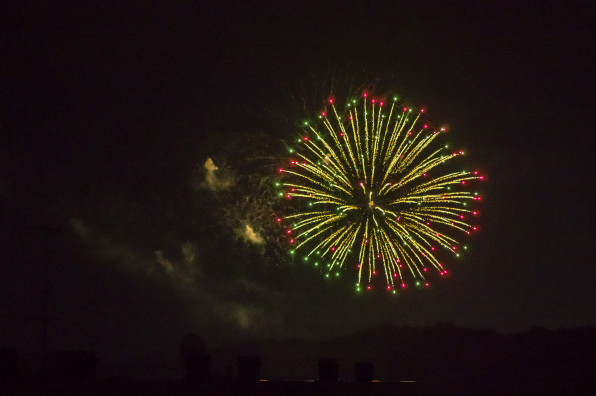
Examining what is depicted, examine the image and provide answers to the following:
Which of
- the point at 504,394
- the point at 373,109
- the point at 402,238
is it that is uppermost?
the point at 373,109

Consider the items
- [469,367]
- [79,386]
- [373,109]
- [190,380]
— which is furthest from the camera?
[469,367]

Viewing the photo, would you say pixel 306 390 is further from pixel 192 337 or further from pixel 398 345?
pixel 398 345

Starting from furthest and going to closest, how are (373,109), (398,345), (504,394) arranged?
(398,345)
(504,394)
(373,109)

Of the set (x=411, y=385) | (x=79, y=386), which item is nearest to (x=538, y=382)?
(x=411, y=385)

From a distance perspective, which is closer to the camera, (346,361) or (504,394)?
(504,394)

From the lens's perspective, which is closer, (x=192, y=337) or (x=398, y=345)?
(x=192, y=337)

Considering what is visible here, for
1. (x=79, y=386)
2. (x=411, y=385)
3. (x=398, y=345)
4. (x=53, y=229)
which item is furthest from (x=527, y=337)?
(x=79, y=386)

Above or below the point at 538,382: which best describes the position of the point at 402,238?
above

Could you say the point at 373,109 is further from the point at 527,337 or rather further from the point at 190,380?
the point at 527,337

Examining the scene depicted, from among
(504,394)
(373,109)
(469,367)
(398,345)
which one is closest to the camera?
(373,109)
